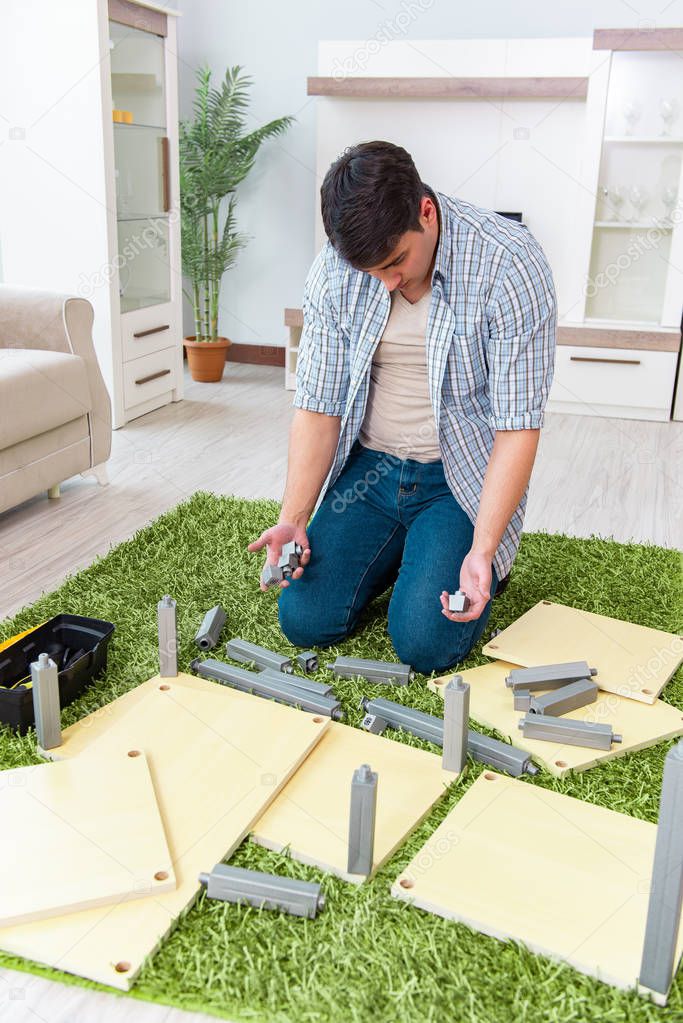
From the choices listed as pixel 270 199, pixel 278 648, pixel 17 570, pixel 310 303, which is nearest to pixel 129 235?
pixel 270 199

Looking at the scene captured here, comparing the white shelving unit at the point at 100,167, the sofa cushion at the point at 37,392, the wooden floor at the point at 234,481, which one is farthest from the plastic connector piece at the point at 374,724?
the white shelving unit at the point at 100,167

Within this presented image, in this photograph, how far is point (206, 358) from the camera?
442 centimetres

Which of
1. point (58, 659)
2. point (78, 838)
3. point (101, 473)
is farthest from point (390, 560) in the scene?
point (101, 473)

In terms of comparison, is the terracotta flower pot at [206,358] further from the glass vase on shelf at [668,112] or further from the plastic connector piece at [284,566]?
the plastic connector piece at [284,566]

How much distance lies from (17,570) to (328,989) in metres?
1.50

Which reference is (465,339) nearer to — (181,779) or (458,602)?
(458,602)

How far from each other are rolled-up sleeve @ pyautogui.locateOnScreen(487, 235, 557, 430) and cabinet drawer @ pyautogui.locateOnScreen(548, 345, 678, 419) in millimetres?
2295

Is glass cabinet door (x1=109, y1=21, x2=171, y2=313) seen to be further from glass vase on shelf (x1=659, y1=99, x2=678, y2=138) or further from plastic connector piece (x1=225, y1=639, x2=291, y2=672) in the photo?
plastic connector piece (x1=225, y1=639, x2=291, y2=672)

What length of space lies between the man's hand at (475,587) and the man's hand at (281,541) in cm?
34

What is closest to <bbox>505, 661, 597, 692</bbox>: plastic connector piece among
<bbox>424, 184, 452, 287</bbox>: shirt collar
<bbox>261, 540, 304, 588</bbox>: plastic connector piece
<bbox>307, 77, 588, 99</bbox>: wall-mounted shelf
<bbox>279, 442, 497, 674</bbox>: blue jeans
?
<bbox>279, 442, 497, 674</bbox>: blue jeans

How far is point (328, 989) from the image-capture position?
1084mm

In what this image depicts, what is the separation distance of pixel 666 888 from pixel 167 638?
96 cm

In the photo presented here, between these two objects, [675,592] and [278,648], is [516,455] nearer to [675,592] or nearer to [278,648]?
[278,648]

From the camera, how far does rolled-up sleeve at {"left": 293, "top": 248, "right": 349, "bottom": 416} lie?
1.84m
